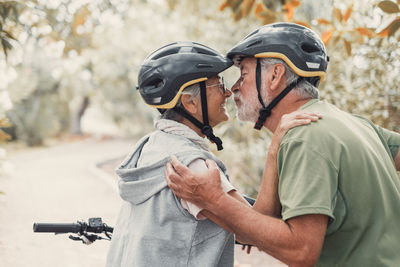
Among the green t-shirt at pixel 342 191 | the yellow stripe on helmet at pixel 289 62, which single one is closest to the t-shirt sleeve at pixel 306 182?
the green t-shirt at pixel 342 191

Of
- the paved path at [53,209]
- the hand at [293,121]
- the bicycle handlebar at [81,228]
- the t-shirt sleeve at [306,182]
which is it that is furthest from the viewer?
the paved path at [53,209]

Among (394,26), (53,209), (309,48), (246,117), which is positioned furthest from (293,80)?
(53,209)

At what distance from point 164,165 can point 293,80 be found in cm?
81

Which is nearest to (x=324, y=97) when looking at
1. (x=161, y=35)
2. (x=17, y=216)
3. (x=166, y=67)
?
(x=166, y=67)

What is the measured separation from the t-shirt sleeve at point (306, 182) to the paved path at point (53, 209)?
319 cm

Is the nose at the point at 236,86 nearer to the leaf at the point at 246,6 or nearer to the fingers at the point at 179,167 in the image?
the fingers at the point at 179,167

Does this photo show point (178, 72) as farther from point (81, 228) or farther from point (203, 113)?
point (81, 228)

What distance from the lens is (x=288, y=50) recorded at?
7.93 ft

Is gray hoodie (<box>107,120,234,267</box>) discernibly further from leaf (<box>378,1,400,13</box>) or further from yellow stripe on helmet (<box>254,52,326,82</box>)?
leaf (<box>378,1,400,13</box>)

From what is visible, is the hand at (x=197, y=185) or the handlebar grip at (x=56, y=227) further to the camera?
the handlebar grip at (x=56, y=227)

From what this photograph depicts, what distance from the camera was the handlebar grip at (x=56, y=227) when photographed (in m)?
2.72

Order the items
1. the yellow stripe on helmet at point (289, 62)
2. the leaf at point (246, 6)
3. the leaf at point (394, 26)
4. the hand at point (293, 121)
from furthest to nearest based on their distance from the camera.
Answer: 1. the leaf at point (246, 6)
2. the leaf at point (394, 26)
3. the yellow stripe on helmet at point (289, 62)
4. the hand at point (293, 121)

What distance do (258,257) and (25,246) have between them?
3.63 m

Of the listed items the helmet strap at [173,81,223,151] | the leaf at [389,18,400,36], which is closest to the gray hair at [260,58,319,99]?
the helmet strap at [173,81,223,151]
